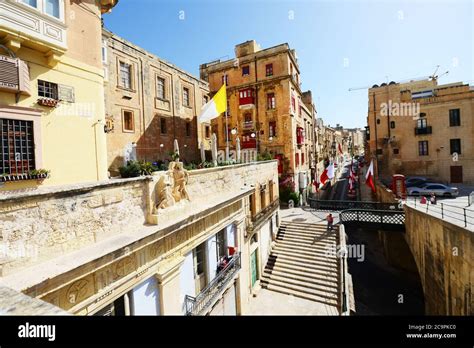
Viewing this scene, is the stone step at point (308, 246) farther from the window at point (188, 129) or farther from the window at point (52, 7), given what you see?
the window at point (52, 7)

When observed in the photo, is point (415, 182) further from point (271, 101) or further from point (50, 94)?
point (50, 94)

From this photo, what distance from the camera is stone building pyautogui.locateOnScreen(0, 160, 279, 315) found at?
134 inches

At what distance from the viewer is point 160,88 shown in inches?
733

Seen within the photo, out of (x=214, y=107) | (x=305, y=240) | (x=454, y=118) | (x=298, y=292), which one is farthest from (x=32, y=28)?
(x=454, y=118)

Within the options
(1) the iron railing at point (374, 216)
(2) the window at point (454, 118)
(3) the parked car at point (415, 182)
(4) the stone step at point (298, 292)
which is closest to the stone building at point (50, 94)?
(4) the stone step at point (298, 292)

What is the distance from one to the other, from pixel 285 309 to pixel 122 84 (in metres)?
17.0

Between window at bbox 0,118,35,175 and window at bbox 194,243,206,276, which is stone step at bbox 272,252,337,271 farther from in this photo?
window at bbox 0,118,35,175

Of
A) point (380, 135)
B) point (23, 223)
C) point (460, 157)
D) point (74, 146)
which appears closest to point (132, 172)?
point (74, 146)

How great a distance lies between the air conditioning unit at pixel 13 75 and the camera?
266 inches

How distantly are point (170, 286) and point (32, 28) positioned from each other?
29.9 ft

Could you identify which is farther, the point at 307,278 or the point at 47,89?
the point at 307,278

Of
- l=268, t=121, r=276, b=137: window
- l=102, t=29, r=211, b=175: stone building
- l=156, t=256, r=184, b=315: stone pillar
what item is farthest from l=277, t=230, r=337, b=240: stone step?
l=156, t=256, r=184, b=315: stone pillar

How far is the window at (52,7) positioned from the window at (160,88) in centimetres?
998

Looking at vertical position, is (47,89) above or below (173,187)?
above
